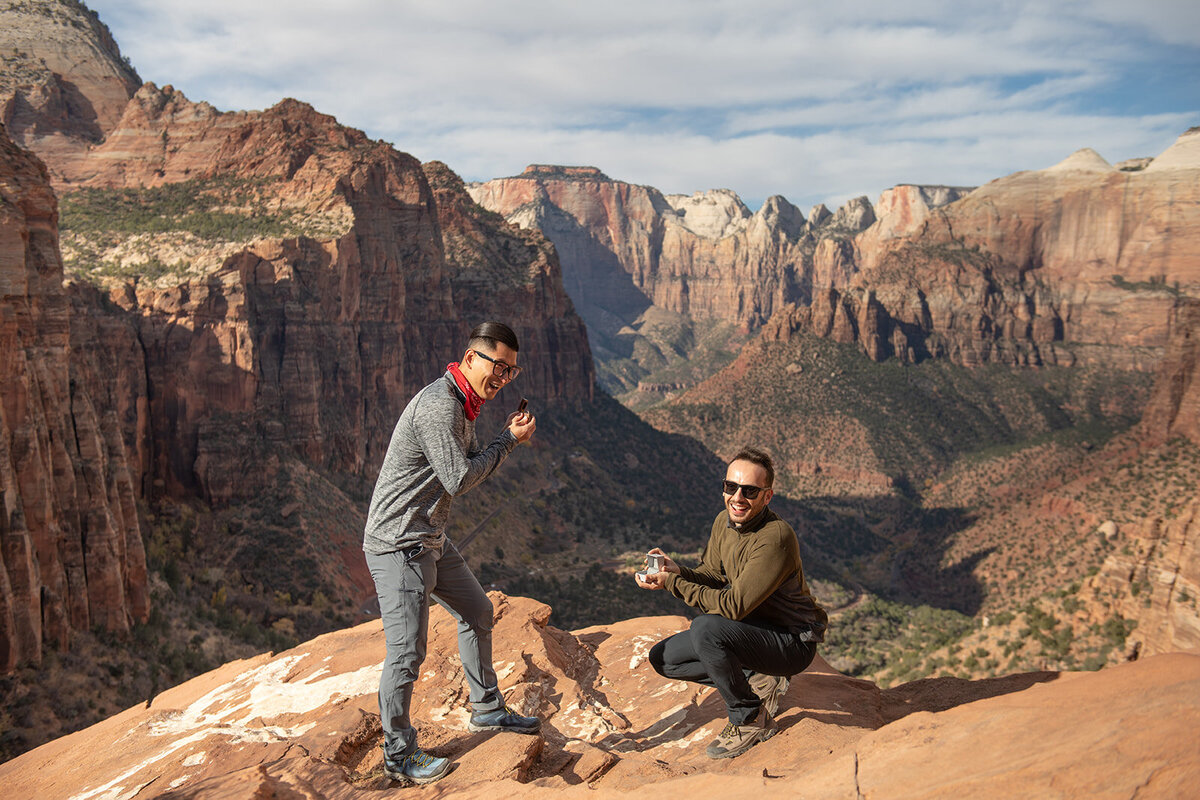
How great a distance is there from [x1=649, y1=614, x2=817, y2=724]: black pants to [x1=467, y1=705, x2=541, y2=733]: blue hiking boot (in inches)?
75.8

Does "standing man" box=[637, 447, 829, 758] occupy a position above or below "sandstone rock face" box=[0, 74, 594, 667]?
below

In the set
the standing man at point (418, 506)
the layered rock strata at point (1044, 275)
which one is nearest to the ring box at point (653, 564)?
the standing man at point (418, 506)

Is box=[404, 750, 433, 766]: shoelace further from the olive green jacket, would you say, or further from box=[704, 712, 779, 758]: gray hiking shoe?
the olive green jacket

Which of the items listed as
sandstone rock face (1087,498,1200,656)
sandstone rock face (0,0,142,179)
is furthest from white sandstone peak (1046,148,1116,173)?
sandstone rock face (0,0,142,179)

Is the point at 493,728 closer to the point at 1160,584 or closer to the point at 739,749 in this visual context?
the point at 739,749

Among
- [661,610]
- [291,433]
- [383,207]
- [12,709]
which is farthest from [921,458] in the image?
[12,709]

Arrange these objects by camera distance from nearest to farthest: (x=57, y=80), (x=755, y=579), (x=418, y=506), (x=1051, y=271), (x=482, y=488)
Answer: (x=755, y=579) < (x=418, y=506) < (x=57, y=80) < (x=482, y=488) < (x=1051, y=271)

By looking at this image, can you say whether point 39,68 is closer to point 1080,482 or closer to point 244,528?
point 244,528

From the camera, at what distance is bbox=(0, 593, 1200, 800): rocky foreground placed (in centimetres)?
450

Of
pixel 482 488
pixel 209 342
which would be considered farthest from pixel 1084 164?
pixel 209 342

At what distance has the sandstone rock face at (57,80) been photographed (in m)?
51.3

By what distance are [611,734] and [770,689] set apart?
192 cm

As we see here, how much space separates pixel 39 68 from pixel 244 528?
44.4 metres

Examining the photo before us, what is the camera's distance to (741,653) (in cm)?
654
